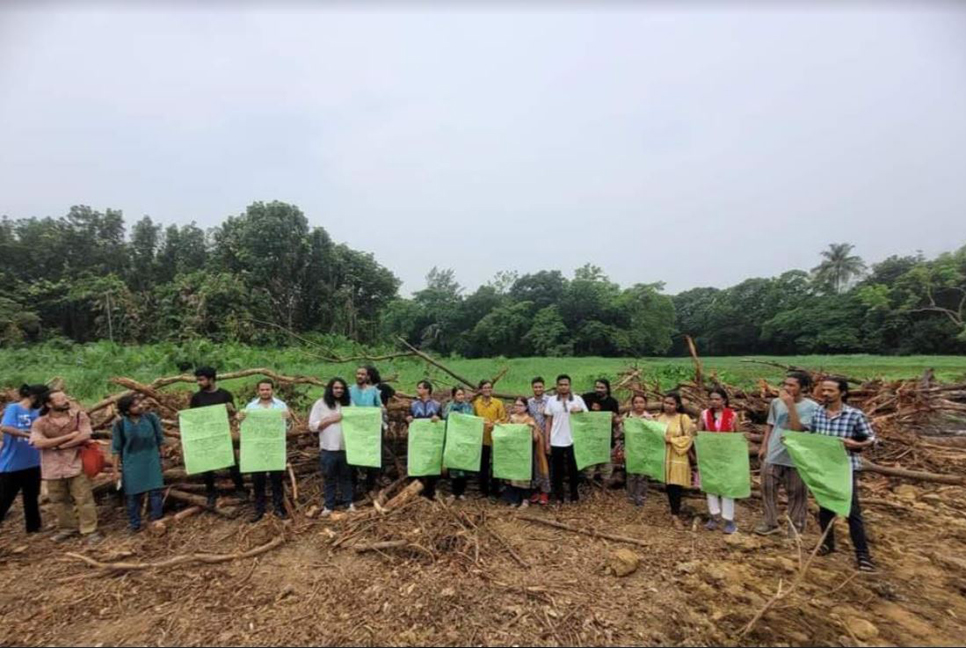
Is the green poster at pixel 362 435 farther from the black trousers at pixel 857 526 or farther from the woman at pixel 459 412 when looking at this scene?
the black trousers at pixel 857 526

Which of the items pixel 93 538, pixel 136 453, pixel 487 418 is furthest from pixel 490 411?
A: pixel 93 538

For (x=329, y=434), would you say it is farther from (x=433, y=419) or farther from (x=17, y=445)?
(x=17, y=445)

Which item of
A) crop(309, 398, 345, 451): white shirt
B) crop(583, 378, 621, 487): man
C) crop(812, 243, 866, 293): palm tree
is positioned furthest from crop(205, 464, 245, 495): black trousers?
crop(812, 243, 866, 293): palm tree

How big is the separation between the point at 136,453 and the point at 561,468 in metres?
4.71

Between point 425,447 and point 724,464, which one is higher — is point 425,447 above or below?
above

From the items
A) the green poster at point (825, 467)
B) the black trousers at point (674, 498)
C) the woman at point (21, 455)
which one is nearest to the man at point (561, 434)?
the black trousers at point (674, 498)

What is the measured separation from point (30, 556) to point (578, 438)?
582cm

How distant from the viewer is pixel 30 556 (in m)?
4.73

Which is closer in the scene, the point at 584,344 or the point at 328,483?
the point at 328,483

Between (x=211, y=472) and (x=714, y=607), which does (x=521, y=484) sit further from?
(x=211, y=472)

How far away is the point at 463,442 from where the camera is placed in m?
5.67

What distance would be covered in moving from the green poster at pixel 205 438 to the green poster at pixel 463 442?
2438 millimetres

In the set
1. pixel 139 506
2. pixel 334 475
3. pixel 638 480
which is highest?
pixel 334 475

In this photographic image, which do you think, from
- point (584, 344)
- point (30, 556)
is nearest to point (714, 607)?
point (30, 556)
